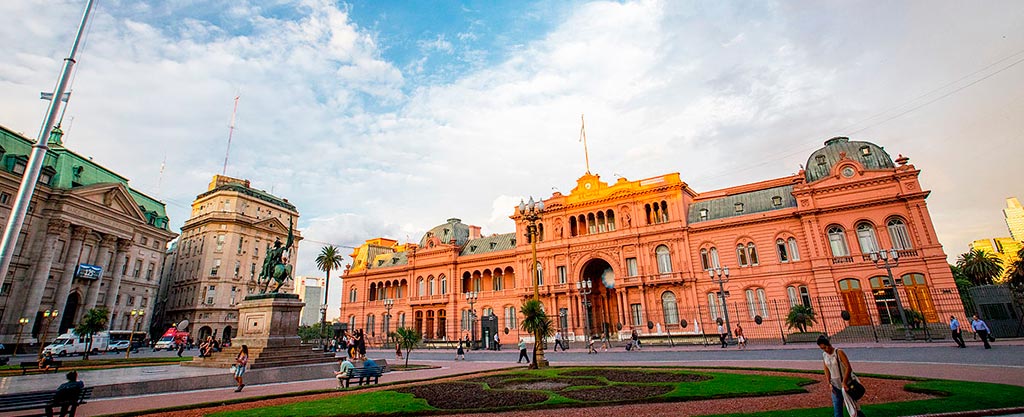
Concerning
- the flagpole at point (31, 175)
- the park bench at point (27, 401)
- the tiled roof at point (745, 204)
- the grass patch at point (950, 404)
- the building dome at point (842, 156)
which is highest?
the building dome at point (842, 156)

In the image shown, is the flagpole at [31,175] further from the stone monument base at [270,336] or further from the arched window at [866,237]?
the arched window at [866,237]

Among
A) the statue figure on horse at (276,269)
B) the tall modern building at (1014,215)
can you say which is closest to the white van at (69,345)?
the statue figure on horse at (276,269)

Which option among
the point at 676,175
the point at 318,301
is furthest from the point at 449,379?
the point at 318,301

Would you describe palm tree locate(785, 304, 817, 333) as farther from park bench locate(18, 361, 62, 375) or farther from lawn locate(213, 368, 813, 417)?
park bench locate(18, 361, 62, 375)

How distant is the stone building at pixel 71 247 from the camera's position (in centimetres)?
3672

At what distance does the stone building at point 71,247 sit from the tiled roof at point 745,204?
53.5m

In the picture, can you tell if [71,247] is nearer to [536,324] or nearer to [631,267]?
[536,324]

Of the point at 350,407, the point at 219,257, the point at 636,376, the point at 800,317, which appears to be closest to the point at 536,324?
the point at 636,376

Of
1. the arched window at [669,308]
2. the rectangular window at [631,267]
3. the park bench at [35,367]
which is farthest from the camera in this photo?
the rectangular window at [631,267]

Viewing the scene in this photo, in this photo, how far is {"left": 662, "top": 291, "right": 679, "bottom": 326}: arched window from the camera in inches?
1532

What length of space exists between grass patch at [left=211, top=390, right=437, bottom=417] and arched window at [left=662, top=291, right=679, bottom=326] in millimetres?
31535

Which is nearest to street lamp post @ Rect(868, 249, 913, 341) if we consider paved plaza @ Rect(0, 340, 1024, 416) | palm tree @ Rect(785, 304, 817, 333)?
paved plaza @ Rect(0, 340, 1024, 416)

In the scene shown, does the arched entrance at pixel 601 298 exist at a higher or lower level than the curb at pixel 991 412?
higher

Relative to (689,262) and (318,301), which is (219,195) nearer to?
(689,262)
